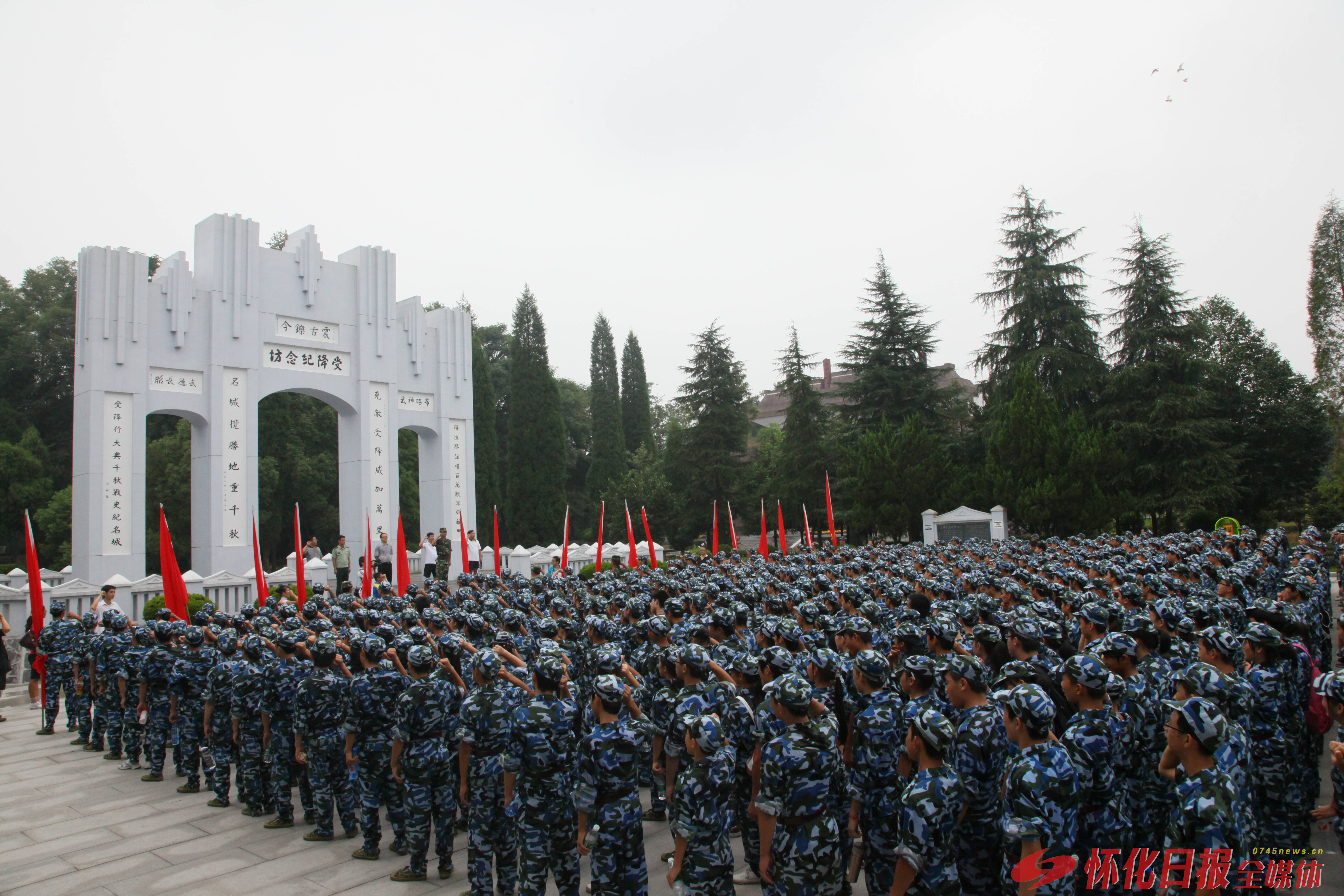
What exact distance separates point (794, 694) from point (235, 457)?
18610mm

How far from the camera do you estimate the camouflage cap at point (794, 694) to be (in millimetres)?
3863

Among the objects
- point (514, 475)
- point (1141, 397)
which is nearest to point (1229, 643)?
point (1141, 397)

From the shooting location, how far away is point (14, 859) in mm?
6344

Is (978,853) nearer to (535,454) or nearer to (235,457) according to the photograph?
(235,457)

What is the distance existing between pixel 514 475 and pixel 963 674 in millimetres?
34997

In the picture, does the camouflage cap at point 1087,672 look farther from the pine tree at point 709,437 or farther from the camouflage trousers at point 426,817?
the pine tree at point 709,437

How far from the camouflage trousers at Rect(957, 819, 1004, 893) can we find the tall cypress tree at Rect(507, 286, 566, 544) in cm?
3377

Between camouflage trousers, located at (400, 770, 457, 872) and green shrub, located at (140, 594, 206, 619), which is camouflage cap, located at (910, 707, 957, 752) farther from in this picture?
green shrub, located at (140, 594, 206, 619)

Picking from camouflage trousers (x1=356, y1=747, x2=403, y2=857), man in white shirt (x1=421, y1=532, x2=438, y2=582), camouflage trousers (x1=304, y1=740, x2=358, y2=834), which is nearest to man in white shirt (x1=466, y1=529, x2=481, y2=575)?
man in white shirt (x1=421, y1=532, x2=438, y2=582)

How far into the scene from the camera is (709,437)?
109 ft

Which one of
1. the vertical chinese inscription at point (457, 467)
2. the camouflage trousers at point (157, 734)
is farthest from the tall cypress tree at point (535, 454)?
the camouflage trousers at point (157, 734)

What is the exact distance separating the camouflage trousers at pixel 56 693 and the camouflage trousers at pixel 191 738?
3.20 meters

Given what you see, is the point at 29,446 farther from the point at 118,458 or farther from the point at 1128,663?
the point at 1128,663

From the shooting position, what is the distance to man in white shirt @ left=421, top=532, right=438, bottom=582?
60.5 ft
